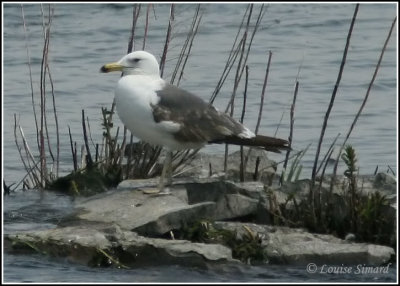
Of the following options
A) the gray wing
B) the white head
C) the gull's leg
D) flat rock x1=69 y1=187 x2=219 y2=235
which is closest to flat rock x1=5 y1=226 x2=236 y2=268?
flat rock x1=69 y1=187 x2=219 y2=235

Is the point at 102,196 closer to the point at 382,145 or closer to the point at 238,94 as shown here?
the point at 382,145

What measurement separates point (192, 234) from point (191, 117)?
900 mm

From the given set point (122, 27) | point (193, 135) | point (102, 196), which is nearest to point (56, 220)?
point (102, 196)

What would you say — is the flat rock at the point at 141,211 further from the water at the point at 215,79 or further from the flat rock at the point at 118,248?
the water at the point at 215,79

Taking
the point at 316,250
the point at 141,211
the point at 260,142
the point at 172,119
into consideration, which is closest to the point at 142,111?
the point at 172,119

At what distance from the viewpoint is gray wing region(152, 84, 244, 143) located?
7.71m

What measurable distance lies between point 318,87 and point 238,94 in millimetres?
1010

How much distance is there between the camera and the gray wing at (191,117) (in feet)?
25.3

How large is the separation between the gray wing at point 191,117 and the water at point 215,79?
43.8 inches

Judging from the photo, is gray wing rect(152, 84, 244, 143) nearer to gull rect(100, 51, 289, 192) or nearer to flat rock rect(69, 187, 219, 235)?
gull rect(100, 51, 289, 192)

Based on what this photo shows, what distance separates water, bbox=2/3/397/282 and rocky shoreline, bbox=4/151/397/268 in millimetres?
87

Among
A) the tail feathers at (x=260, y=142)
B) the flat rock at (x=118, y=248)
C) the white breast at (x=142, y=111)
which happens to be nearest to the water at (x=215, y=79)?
the flat rock at (x=118, y=248)

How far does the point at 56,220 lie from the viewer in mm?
8219

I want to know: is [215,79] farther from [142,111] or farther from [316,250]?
[316,250]
